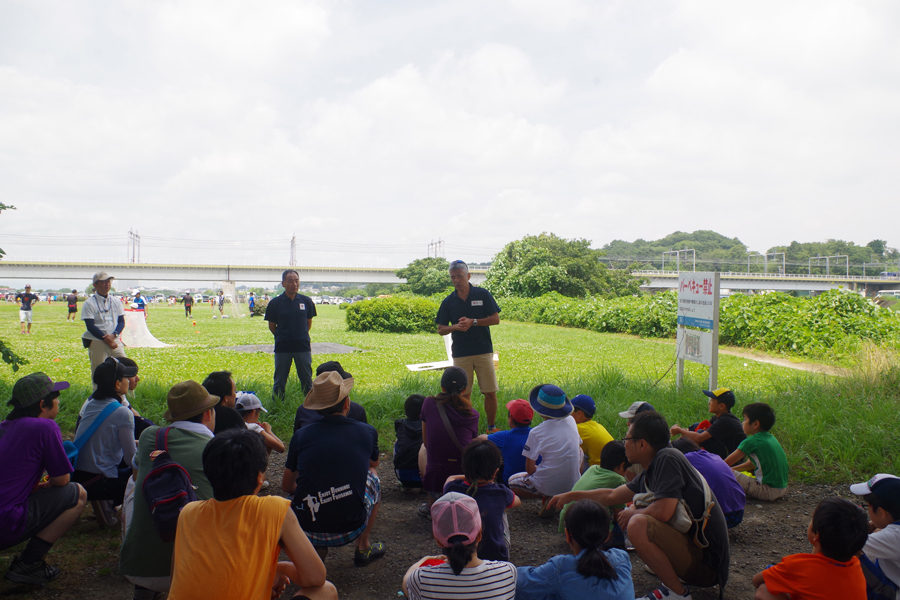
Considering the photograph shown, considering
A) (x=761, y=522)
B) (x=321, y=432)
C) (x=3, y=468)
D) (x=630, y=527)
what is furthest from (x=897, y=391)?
(x=3, y=468)

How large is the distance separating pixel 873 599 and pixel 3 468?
4.54 metres

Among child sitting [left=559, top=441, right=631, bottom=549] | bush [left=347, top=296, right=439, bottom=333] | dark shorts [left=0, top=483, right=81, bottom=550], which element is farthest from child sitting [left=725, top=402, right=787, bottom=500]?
bush [left=347, top=296, right=439, bottom=333]

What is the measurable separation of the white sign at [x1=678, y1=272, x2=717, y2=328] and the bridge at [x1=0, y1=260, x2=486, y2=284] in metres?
48.7

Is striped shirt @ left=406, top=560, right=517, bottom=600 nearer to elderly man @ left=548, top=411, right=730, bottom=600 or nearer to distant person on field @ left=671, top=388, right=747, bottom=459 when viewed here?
elderly man @ left=548, top=411, right=730, bottom=600

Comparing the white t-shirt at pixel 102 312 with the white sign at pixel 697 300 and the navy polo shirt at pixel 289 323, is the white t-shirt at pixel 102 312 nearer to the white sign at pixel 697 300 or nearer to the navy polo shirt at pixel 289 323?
the navy polo shirt at pixel 289 323

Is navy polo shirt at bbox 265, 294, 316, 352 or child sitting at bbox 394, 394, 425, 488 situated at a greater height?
navy polo shirt at bbox 265, 294, 316, 352

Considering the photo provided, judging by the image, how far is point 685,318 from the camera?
746 cm

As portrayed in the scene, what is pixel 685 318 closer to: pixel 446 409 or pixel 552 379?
pixel 552 379

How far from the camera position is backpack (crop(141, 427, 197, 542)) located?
244cm

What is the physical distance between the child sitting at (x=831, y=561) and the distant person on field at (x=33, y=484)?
12.6ft

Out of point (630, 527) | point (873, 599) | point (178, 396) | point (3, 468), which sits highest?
point (178, 396)

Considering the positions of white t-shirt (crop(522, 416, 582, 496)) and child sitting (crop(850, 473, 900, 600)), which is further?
white t-shirt (crop(522, 416, 582, 496))

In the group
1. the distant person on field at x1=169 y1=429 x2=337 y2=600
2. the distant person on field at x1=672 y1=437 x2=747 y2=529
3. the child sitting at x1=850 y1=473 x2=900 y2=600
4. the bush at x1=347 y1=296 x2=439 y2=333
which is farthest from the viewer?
the bush at x1=347 y1=296 x2=439 y2=333

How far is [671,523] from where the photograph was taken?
9.25 ft
